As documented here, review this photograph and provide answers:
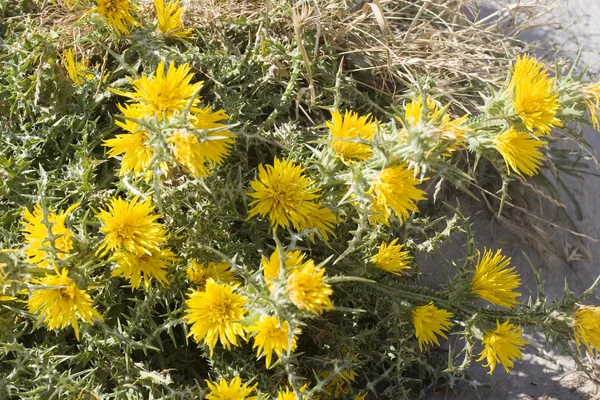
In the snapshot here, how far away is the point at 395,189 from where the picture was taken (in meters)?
1.74

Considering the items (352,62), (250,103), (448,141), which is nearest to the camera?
(448,141)

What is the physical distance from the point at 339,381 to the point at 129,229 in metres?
1.05

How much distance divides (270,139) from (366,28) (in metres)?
0.90

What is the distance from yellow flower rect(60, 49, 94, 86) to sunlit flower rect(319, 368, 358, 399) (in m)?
1.49

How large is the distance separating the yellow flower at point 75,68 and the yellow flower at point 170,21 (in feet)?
1.16

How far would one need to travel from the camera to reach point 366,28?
9.39ft

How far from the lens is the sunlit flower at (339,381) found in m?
2.19

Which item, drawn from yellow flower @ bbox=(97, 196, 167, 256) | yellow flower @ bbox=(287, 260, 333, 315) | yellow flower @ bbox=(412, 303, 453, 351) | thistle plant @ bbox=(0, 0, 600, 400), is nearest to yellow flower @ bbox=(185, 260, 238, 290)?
thistle plant @ bbox=(0, 0, 600, 400)

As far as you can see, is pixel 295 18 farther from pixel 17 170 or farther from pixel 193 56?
pixel 17 170

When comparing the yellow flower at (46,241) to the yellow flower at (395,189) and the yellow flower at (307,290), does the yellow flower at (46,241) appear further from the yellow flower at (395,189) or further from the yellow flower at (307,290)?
the yellow flower at (395,189)

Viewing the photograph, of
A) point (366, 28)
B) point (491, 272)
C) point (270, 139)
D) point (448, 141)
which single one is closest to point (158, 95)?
point (270, 139)

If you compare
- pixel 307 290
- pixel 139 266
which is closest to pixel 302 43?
pixel 139 266

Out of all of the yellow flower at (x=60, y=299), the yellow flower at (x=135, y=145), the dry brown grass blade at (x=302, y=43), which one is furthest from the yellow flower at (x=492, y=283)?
the yellow flower at (x=60, y=299)

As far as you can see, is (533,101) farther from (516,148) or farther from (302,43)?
(302,43)
